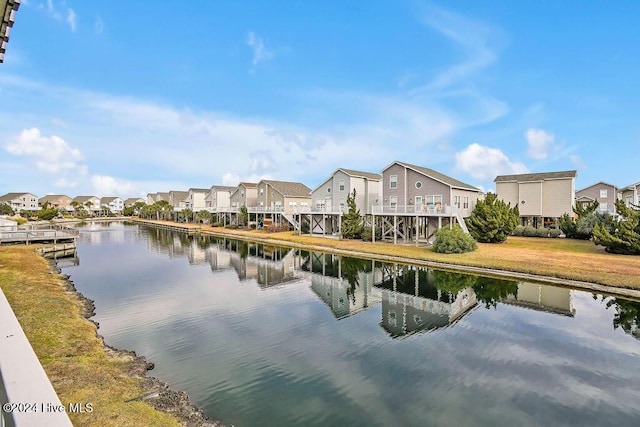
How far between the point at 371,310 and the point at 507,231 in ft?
83.8

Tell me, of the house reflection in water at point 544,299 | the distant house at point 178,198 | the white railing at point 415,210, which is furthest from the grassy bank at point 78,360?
the distant house at point 178,198

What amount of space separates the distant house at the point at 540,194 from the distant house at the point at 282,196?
29.9 meters

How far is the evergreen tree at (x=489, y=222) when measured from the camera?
3494 cm

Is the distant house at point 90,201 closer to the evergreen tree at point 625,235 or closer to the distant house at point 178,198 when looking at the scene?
the distant house at point 178,198

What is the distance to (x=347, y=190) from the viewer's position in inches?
1711

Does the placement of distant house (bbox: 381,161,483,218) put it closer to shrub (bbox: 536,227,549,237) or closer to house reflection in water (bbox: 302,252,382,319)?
shrub (bbox: 536,227,549,237)

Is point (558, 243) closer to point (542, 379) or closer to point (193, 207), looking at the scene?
point (542, 379)

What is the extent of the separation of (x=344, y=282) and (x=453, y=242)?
11313 mm

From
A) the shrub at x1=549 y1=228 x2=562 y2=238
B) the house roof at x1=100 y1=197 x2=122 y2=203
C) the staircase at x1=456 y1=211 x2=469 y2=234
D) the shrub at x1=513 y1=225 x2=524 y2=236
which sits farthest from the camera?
the house roof at x1=100 y1=197 x2=122 y2=203

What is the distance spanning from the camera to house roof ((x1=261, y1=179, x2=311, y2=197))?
5745cm

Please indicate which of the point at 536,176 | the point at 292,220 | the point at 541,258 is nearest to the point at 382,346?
the point at 541,258

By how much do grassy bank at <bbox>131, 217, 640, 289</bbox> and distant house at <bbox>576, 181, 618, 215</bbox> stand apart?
59.8 ft

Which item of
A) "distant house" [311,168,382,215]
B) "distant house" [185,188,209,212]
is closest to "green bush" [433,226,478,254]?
"distant house" [311,168,382,215]

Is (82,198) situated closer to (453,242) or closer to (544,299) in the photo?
(453,242)
